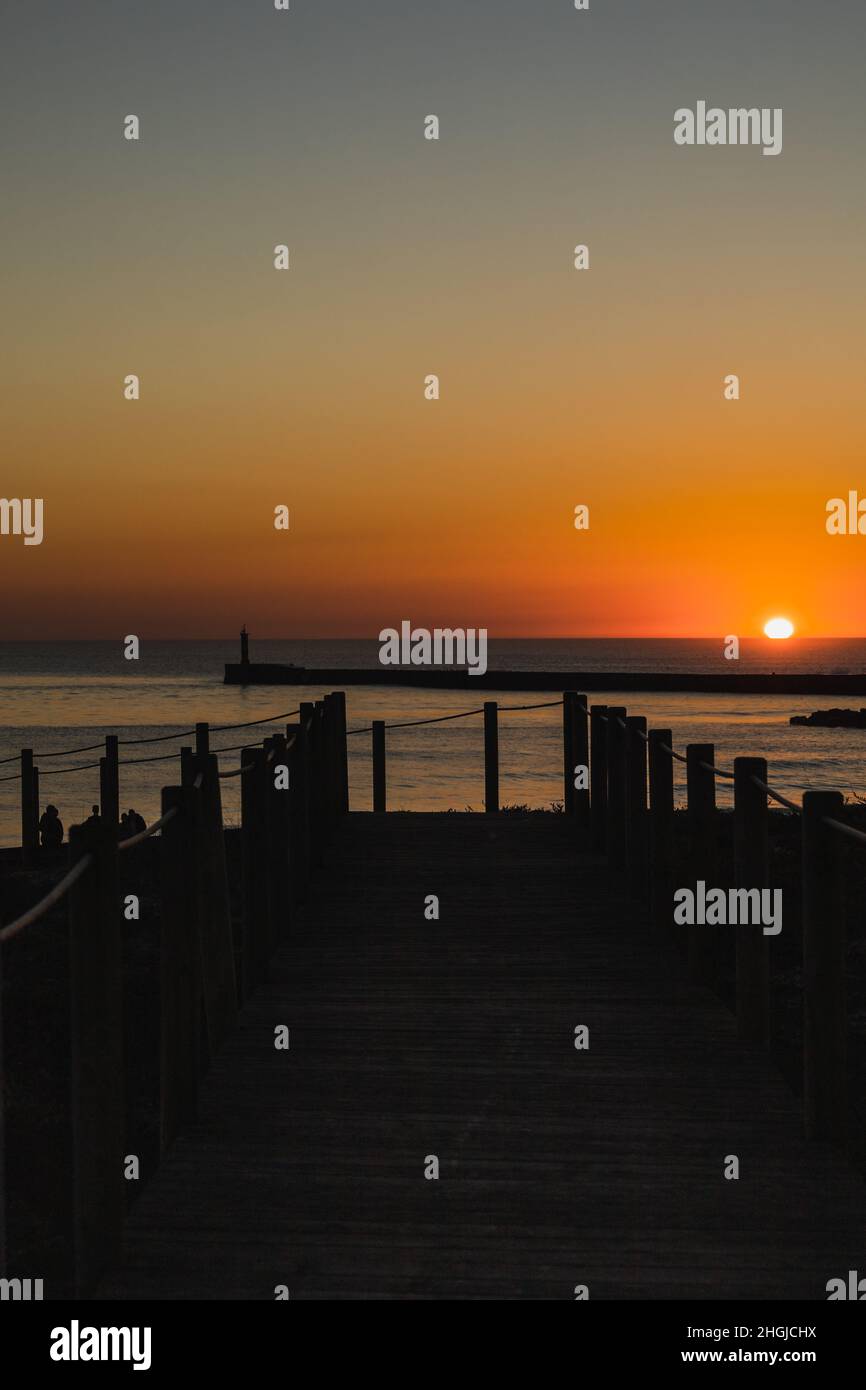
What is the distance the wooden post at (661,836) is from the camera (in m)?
8.74

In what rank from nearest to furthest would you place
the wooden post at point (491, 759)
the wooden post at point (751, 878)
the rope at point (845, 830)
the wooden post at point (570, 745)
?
the rope at point (845, 830)
the wooden post at point (751, 878)
the wooden post at point (570, 745)
the wooden post at point (491, 759)

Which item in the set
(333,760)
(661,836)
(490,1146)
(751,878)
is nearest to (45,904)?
(490,1146)

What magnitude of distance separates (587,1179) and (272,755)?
4.20 m

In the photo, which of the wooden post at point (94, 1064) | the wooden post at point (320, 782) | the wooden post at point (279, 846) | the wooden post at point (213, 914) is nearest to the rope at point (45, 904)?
the wooden post at point (94, 1064)

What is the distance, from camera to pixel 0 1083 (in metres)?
3.40

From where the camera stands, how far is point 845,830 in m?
5.11

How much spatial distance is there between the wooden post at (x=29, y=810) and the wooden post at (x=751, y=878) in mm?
13004

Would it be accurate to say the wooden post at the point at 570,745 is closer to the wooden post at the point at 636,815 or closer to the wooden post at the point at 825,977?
the wooden post at the point at 636,815

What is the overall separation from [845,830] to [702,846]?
2.80 m

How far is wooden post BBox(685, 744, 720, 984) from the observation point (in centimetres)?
777

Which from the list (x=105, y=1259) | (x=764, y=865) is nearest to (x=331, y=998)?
(x=764, y=865)

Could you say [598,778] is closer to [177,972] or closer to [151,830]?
[177,972]

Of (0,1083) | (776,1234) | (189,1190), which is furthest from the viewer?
(189,1190)
